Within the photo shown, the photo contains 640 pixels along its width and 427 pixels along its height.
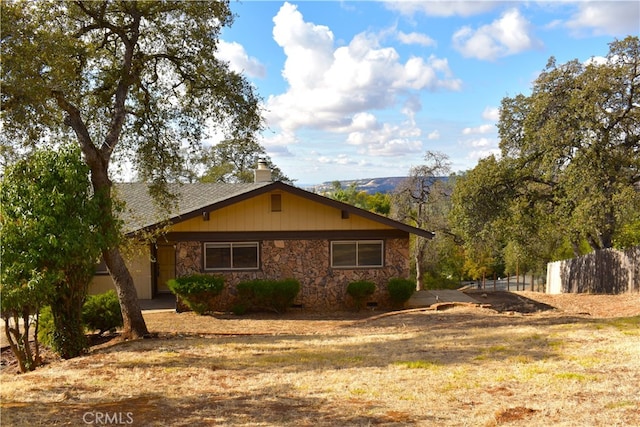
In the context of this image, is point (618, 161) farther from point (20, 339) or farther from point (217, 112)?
point (20, 339)

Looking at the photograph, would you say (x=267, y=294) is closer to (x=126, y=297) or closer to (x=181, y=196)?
(x=126, y=297)

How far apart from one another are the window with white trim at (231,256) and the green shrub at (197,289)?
86 centimetres

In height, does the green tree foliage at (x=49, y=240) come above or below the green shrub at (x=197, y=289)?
above

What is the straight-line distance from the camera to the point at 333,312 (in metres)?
16.8

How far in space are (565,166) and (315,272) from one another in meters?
11.1

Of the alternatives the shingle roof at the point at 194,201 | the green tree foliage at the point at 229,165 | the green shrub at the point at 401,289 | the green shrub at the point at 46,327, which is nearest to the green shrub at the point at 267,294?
the shingle roof at the point at 194,201

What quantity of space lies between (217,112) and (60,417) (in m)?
8.67

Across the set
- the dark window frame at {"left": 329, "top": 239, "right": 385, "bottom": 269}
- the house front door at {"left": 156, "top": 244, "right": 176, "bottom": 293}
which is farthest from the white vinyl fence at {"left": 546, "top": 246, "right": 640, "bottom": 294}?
the house front door at {"left": 156, "top": 244, "right": 176, "bottom": 293}

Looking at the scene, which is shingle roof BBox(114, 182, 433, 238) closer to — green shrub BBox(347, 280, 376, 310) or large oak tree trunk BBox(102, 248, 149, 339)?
large oak tree trunk BBox(102, 248, 149, 339)

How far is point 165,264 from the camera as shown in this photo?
65.1 feet

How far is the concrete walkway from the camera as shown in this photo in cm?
1720

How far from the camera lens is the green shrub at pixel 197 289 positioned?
1557cm

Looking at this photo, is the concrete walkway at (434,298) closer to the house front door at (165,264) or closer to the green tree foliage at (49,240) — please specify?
the house front door at (165,264)

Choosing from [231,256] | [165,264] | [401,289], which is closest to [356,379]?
[401,289]
